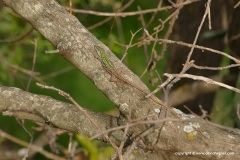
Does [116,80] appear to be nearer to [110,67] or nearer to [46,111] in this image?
[110,67]

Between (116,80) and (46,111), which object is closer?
(116,80)

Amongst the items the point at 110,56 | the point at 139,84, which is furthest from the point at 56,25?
the point at 139,84

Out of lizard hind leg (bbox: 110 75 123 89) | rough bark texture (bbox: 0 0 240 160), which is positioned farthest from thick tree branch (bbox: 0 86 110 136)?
lizard hind leg (bbox: 110 75 123 89)

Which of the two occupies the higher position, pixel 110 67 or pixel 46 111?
pixel 110 67

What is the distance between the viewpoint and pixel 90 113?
5.30 feet

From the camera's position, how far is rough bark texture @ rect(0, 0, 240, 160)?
1513 millimetres

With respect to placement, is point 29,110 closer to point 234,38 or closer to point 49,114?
point 49,114

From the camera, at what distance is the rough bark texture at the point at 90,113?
151 centimetres

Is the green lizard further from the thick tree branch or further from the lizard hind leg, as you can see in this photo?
the thick tree branch

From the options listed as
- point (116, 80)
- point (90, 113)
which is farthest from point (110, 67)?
point (90, 113)

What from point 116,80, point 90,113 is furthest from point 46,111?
point 116,80

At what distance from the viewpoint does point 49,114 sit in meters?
1.64

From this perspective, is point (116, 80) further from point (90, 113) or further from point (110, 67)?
point (90, 113)

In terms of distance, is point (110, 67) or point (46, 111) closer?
point (110, 67)
